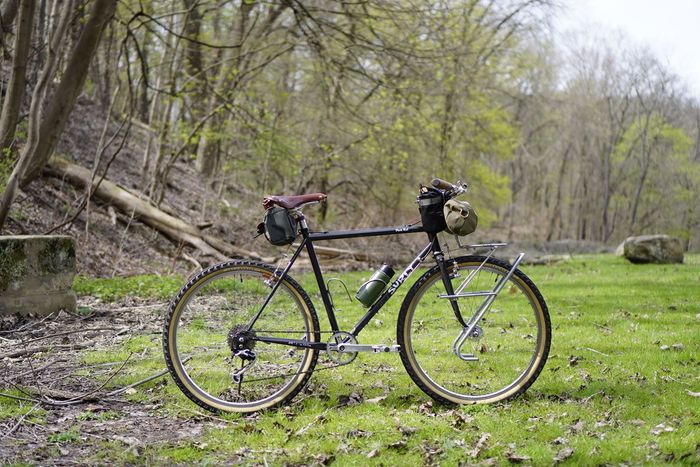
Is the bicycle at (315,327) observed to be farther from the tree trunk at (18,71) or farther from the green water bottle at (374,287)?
the tree trunk at (18,71)

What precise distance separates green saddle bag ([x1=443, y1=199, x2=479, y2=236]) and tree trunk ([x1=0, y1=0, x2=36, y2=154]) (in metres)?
5.60

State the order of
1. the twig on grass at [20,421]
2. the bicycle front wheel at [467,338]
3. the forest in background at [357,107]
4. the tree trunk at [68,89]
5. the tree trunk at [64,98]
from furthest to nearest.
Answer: the forest in background at [357,107]
the tree trunk at [68,89]
the tree trunk at [64,98]
the bicycle front wheel at [467,338]
the twig on grass at [20,421]

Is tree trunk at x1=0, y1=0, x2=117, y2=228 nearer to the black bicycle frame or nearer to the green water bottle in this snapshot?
the black bicycle frame

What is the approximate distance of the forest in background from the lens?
1006 cm

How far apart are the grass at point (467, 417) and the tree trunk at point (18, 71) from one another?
3520 millimetres

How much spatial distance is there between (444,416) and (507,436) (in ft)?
1.40

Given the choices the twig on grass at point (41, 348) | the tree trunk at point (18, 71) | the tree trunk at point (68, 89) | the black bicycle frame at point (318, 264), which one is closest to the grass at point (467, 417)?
the twig on grass at point (41, 348)

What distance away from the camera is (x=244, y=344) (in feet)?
13.8

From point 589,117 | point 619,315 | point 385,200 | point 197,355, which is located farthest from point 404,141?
point 589,117

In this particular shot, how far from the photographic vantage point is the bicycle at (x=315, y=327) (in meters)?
4.12

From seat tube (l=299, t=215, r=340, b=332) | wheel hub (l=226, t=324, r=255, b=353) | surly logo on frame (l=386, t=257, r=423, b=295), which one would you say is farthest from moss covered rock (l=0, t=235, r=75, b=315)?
surly logo on frame (l=386, t=257, r=423, b=295)

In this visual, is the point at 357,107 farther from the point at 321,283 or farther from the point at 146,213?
the point at 321,283

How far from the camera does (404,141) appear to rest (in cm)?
1678

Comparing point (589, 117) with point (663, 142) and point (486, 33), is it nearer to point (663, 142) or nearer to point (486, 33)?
point (663, 142)
